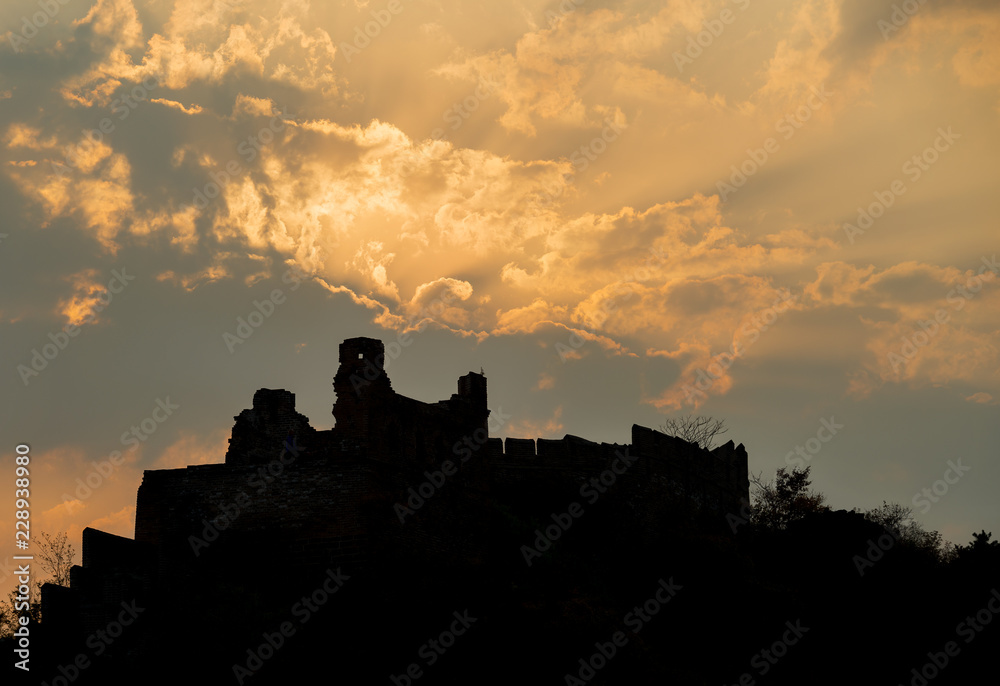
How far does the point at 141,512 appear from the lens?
28781mm

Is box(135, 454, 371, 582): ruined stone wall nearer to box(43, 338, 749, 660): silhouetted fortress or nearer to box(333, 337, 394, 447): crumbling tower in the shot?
box(43, 338, 749, 660): silhouetted fortress

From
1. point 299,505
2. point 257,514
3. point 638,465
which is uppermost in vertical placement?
point 638,465

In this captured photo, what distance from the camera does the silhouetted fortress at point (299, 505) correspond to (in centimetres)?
Result: 2605

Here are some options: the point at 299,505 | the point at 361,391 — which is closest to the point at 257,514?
the point at 299,505

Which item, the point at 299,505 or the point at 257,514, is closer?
the point at 299,505

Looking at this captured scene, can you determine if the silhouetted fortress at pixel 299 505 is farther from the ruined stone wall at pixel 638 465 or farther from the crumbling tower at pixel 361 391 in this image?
the ruined stone wall at pixel 638 465

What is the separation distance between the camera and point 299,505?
2795 cm

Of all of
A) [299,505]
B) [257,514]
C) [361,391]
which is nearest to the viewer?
[299,505]

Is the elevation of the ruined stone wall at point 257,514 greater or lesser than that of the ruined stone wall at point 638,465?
lesser

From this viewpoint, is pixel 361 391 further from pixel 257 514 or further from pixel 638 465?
pixel 638 465

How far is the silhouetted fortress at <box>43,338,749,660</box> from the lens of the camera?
2605 cm

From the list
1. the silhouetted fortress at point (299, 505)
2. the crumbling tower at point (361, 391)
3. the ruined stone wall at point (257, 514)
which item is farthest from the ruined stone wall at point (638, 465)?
the ruined stone wall at point (257, 514)

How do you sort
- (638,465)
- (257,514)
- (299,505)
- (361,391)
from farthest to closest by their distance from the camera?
(638,465), (361,391), (257,514), (299,505)

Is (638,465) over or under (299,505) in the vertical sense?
A: over
